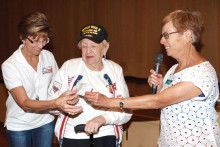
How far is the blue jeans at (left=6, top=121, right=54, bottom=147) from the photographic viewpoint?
2338 mm

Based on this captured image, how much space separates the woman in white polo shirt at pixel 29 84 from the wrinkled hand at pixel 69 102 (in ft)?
0.51

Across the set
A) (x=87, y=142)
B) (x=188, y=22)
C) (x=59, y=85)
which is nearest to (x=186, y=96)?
(x=188, y=22)

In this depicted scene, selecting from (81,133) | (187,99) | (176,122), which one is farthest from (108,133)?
(187,99)

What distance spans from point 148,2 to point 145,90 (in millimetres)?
1408

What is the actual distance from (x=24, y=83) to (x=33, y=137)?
55 centimetres

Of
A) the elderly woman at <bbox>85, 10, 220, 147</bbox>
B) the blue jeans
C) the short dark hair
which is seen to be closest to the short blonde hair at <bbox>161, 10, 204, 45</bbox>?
the elderly woman at <bbox>85, 10, 220, 147</bbox>

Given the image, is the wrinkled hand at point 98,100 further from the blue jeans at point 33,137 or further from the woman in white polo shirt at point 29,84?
the blue jeans at point 33,137

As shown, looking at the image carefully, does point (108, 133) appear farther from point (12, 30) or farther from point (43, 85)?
point (12, 30)

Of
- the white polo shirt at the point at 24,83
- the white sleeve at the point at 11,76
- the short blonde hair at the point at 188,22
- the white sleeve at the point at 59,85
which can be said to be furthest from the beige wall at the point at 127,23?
the white sleeve at the point at 11,76

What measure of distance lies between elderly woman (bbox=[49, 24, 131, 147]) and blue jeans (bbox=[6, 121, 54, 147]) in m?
0.44

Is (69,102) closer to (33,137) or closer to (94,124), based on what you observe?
(94,124)

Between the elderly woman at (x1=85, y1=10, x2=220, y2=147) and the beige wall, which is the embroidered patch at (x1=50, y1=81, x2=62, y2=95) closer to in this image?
the elderly woman at (x1=85, y1=10, x2=220, y2=147)

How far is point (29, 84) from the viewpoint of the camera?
2.32 m

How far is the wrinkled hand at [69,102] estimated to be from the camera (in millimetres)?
1895
